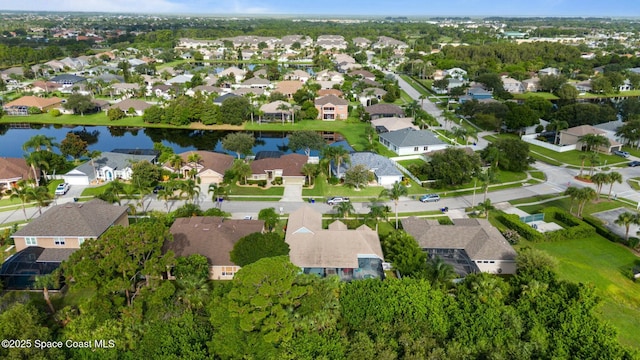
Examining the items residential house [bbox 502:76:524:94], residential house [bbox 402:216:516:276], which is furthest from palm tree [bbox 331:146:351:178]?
residential house [bbox 502:76:524:94]

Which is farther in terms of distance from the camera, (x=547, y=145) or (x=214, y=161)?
(x=547, y=145)

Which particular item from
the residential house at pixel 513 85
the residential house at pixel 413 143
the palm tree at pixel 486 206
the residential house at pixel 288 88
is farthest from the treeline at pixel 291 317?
the residential house at pixel 513 85

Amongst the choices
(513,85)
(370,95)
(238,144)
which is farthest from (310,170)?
(513,85)

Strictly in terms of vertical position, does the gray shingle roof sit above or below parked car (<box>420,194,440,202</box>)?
above

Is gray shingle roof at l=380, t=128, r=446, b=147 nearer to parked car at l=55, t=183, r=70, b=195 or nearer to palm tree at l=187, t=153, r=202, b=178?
palm tree at l=187, t=153, r=202, b=178

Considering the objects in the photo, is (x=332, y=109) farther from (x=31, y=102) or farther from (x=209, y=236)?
(x=31, y=102)

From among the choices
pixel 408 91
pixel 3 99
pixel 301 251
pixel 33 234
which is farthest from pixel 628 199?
pixel 3 99
